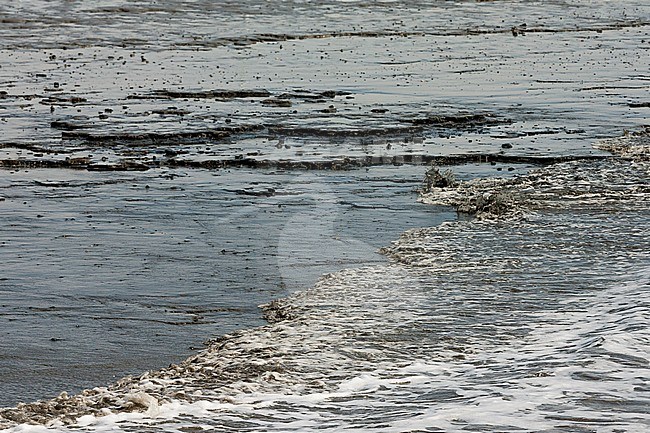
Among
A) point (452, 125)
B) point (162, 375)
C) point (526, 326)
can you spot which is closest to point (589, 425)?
point (526, 326)

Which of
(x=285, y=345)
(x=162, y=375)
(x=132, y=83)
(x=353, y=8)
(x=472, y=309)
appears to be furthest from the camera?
(x=353, y=8)

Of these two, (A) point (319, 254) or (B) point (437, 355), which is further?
(A) point (319, 254)

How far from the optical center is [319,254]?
8359mm

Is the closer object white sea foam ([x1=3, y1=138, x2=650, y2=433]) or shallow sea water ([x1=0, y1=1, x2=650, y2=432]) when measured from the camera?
white sea foam ([x1=3, y1=138, x2=650, y2=433])

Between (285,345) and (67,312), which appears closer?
(285,345)

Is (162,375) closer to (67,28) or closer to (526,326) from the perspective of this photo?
(526,326)

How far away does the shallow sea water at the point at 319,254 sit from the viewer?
5.48 metres

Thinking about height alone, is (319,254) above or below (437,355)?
above

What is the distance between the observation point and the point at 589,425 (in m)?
4.92

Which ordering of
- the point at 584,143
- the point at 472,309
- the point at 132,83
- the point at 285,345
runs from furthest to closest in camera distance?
1. the point at 132,83
2. the point at 584,143
3. the point at 472,309
4. the point at 285,345

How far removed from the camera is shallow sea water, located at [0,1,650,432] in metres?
5.48

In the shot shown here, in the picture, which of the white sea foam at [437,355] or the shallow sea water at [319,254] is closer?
the white sea foam at [437,355]

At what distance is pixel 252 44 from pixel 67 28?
618 centimetres

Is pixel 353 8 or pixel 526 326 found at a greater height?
pixel 353 8
